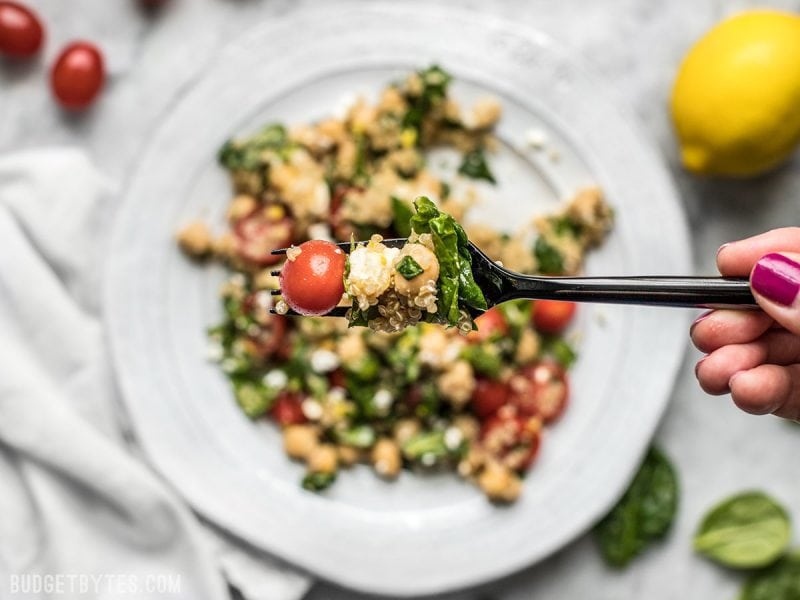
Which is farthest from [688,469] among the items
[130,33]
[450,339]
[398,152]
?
[130,33]

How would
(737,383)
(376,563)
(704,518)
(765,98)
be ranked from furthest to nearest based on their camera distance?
(704,518) < (376,563) < (765,98) < (737,383)

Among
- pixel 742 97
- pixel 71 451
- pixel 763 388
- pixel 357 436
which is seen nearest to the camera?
pixel 763 388

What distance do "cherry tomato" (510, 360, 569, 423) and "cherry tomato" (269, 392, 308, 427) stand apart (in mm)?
652

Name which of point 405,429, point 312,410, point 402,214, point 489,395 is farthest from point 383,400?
point 402,214

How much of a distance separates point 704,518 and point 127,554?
178 centimetres

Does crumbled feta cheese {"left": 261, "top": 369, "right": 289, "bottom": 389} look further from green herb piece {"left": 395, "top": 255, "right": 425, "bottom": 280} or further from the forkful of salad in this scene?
green herb piece {"left": 395, "top": 255, "right": 425, "bottom": 280}

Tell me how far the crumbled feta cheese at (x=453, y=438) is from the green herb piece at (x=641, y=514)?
514 millimetres

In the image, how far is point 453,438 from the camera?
9.05 ft

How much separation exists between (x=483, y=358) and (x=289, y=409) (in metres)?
0.61

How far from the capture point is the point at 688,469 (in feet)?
9.53

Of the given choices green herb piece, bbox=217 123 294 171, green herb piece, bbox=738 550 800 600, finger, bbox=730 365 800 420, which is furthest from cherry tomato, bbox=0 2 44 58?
green herb piece, bbox=738 550 800 600

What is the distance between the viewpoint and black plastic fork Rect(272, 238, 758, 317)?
6.13 feet

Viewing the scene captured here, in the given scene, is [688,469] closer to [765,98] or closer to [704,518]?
[704,518]

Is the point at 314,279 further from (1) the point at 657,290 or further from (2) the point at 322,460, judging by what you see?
(2) the point at 322,460
